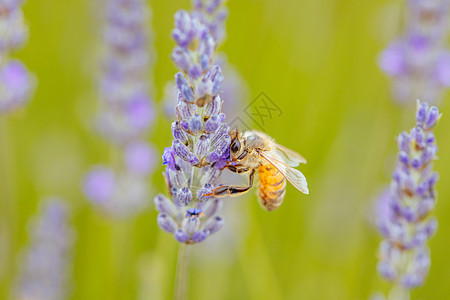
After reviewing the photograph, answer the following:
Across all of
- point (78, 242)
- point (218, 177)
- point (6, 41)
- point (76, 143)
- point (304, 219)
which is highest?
point (6, 41)

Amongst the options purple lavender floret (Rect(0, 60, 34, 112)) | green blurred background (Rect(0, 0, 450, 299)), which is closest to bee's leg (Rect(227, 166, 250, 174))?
green blurred background (Rect(0, 0, 450, 299))

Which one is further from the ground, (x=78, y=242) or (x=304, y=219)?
(x=304, y=219)

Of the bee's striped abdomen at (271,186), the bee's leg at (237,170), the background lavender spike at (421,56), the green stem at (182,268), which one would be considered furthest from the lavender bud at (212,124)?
the background lavender spike at (421,56)

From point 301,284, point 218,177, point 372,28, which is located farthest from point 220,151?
point 372,28

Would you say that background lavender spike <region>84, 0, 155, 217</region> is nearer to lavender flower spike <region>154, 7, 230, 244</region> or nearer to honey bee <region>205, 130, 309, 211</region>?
honey bee <region>205, 130, 309, 211</region>

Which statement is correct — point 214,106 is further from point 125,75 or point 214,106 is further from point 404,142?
point 125,75

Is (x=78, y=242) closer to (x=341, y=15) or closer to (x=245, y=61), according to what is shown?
(x=245, y=61)

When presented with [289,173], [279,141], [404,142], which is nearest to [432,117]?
[404,142]
